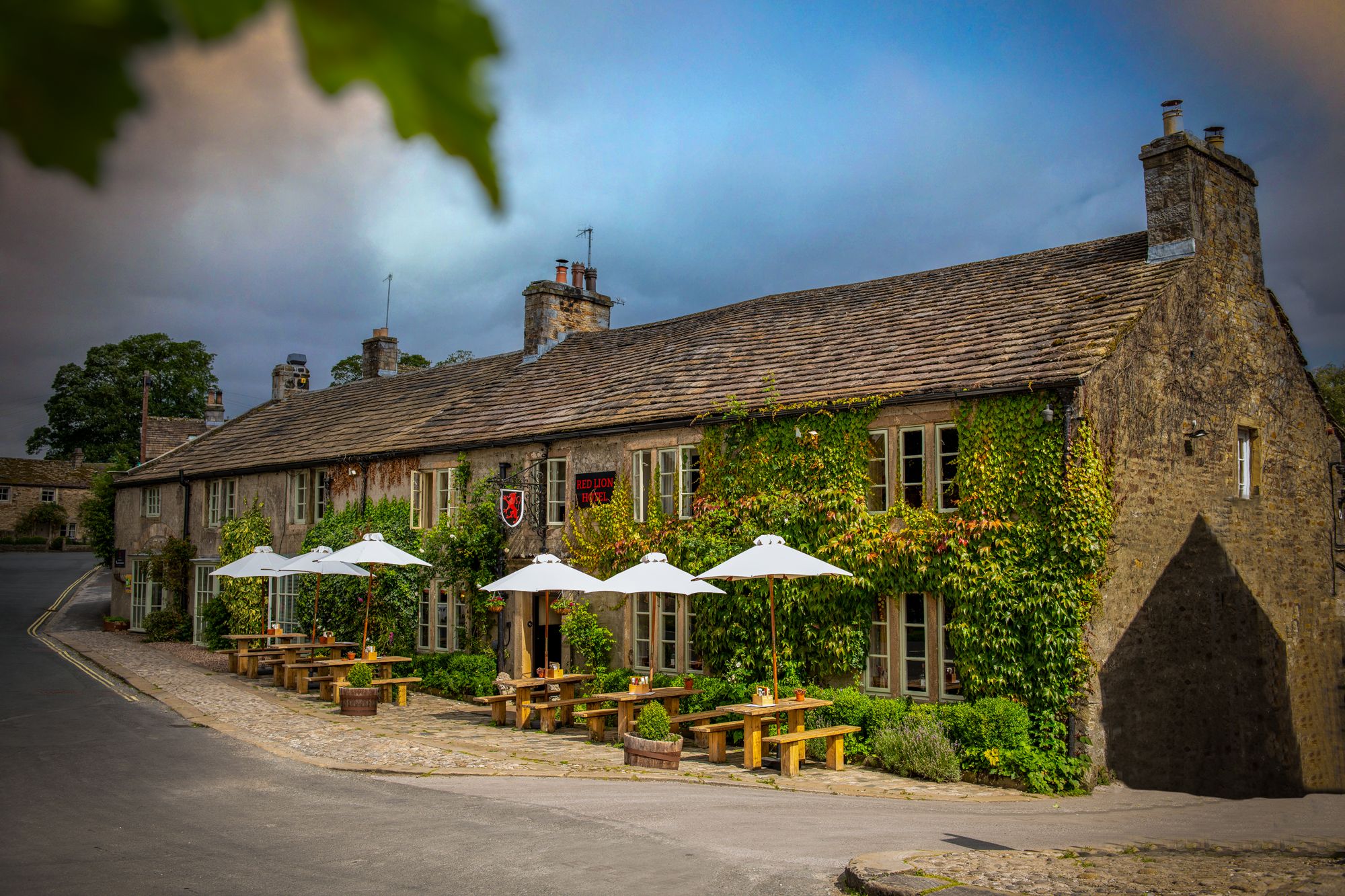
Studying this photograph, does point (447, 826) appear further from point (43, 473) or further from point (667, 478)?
point (43, 473)

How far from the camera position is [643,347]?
2355 cm

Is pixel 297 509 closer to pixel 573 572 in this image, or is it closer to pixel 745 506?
pixel 573 572

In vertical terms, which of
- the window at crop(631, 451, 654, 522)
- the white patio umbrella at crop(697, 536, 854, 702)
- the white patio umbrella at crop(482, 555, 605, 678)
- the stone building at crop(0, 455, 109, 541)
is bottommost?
the white patio umbrella at crop(482, 555, 605, 678)

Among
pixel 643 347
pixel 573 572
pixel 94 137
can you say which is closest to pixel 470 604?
pixel 573 572

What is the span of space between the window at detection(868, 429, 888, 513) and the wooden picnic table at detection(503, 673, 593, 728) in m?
5.74

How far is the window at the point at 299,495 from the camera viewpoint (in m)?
26.9

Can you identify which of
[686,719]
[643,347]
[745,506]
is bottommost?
[686,719]

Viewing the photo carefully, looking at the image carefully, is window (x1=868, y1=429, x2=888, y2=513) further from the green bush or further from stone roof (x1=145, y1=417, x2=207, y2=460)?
stone roof (x1=145, y1=417, x2=207, y2=460)

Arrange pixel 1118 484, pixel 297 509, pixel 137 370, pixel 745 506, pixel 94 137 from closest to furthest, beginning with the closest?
pixel 94 137 < pixel 1118 484 < pixel 745 506 < pixel 297 509 < pixel 137 370

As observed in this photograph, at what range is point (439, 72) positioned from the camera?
954mm

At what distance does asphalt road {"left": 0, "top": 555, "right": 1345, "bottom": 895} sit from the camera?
782 centimetres

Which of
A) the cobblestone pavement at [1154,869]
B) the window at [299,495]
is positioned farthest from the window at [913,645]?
the window at [299,495]

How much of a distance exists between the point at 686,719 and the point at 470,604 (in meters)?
7.67

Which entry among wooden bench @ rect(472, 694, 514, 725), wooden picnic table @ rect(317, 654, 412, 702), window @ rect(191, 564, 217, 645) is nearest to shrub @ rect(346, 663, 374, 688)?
wooden picnic table @ rect(317, 654, 412, 702)
